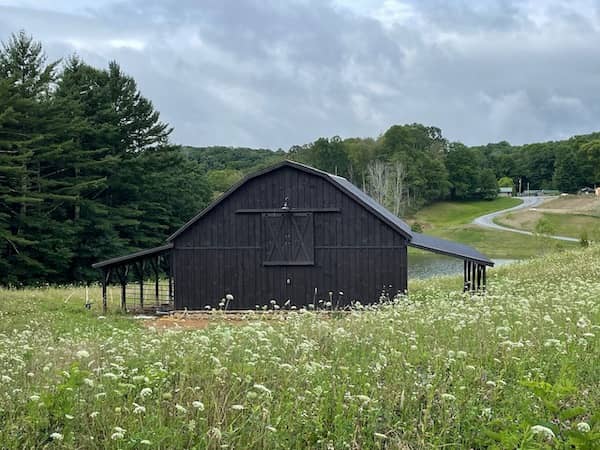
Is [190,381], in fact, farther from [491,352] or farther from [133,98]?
[133,98]

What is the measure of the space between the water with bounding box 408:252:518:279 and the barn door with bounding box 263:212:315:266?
17752 mm

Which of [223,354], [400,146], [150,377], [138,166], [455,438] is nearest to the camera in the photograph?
[455,438]

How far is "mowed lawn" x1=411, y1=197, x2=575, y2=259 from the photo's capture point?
58.0m

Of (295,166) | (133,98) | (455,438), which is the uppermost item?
(133,98)

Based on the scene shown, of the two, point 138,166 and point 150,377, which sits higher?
point 138,166

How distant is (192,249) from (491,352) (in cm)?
1875

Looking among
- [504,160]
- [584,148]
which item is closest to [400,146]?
[584,148]

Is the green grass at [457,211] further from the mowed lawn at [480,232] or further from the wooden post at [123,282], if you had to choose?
the wooden post at [123,282]

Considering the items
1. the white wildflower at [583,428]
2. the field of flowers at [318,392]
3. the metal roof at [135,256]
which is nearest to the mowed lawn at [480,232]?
the metal roof at [135,256]

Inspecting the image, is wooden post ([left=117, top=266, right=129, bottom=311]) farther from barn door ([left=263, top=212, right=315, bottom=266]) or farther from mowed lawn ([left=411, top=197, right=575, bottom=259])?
mowed lawn ([left=411, top=197, right=575, bottom=259])

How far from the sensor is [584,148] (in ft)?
331

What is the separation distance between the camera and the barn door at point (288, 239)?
22953 millimetres

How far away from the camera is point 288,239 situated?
23.1m

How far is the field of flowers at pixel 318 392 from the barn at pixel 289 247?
1560 cm
